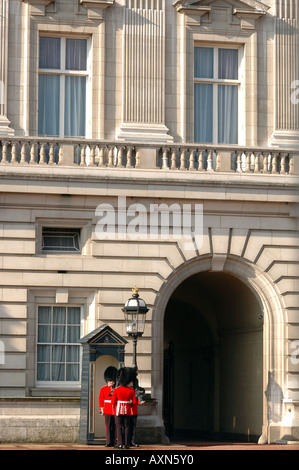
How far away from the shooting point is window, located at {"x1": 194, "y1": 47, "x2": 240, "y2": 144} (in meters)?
34.6

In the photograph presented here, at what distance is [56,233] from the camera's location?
3347 cm

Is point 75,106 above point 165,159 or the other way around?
above

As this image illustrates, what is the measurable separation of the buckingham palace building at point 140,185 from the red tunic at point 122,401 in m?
2.03

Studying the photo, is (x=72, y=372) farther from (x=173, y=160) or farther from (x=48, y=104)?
(x=48, y=104)

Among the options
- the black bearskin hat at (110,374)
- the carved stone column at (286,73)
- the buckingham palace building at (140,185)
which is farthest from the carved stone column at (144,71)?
the black bearskin hat at (110,374)

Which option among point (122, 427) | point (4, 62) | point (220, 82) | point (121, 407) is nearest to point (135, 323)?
point (121, 407)

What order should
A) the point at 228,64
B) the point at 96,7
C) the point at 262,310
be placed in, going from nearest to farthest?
the point at 96,7 < the point at 262,310 < the point at 228,64

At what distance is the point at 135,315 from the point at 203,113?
206 inches

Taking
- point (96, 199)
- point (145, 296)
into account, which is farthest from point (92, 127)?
point (145, 296)

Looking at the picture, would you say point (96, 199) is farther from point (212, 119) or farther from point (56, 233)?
point (212, 119)

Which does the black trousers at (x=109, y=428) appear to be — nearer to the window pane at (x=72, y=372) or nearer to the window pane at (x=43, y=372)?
the window pane at (x=72, y=372)

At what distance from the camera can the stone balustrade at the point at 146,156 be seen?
3291 cm

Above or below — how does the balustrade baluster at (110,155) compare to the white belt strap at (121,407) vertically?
above

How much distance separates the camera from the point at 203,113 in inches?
1363
